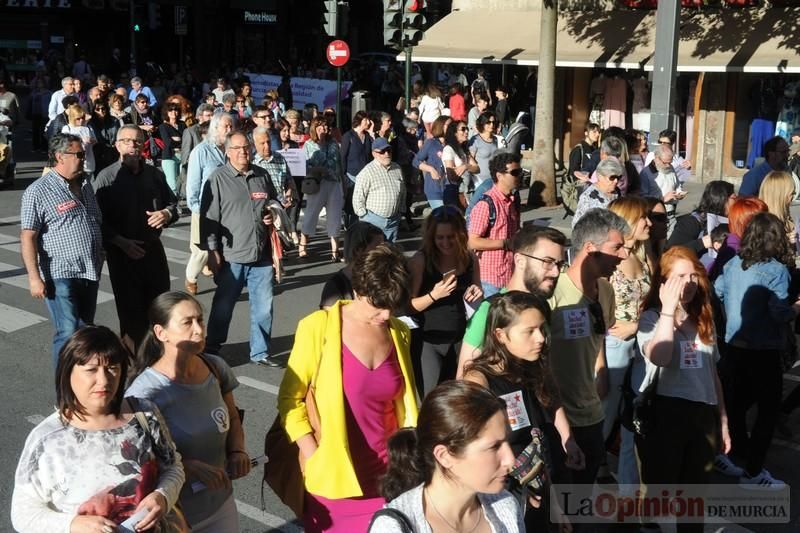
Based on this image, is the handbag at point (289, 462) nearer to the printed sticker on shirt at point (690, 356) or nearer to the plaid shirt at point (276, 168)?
the printed sticker on shirt at point (690, 356)

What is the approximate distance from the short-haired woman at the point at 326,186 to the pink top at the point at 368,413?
854cm

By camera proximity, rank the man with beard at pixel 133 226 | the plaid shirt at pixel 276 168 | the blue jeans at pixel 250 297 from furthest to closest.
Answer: the plaid shirt at pixel 276 168
the blue jeans at pixel 250 297
the man with beard at pixel 133 226

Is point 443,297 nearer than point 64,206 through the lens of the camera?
Yes

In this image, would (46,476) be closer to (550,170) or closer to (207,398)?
(207,398)

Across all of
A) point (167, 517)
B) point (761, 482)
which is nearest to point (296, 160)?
point (761, 482)

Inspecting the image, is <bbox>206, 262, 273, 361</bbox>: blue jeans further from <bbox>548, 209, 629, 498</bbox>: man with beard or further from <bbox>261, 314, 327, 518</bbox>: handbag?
<bbox>261, 314, 327, 518</bbox>: handbag

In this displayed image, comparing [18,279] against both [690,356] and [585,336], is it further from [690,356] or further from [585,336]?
[690,356]

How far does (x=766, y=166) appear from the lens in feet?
35.7

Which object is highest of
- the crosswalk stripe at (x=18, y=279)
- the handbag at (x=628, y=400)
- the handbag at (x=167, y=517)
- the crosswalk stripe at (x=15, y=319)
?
the handbag at (x=167, y=517)

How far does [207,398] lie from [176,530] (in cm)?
64

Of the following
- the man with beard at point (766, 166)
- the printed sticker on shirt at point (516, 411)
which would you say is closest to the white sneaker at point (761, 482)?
the printed sticker on shirt at point (516, 411)

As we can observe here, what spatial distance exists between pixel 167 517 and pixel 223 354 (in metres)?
5.21

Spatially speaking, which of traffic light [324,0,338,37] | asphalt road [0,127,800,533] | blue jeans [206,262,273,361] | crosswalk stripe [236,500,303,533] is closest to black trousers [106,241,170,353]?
blue jeans [206,262,273,361]

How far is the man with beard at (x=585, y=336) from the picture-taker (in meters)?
5.10
